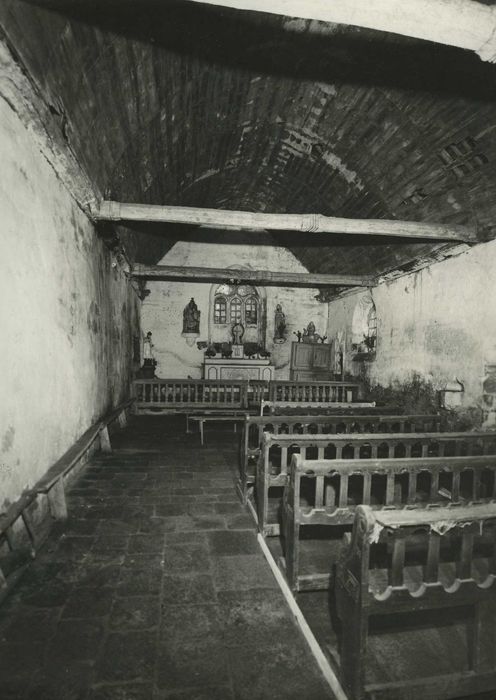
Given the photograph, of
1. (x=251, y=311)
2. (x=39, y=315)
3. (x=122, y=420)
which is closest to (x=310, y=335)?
(x=251, y=311)

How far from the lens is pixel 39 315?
13.1 feet

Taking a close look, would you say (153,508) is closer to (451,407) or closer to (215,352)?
(451,407)

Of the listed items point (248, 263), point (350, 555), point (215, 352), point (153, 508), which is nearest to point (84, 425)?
→ point (153, 508)

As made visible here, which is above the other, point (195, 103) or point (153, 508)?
point (195, 103)

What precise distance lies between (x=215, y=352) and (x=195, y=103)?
843 centimetres

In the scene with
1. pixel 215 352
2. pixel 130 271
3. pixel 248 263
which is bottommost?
pixel 215 352

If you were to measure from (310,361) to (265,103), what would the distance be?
8645 millimetres

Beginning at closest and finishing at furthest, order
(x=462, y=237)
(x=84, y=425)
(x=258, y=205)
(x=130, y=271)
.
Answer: (x=84, y=425)
(x=462, y=237)
(x=130, y=271)
(x=258, y=205)

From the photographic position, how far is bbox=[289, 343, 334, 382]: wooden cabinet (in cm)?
1366

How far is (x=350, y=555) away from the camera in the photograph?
76.7 inches

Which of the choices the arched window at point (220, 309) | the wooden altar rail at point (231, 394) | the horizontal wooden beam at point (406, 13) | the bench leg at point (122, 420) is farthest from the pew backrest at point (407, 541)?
the arched window at point (220, 309)

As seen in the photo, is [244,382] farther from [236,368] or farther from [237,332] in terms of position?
[237,332]

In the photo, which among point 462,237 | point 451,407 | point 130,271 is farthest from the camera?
point 130,271

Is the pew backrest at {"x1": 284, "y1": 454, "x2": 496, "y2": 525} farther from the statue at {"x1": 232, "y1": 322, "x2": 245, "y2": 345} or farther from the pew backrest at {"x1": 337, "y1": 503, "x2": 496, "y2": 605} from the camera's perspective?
the statue at {"x1": 232, "y1": 322, "x2": 245, "y2": 345}
